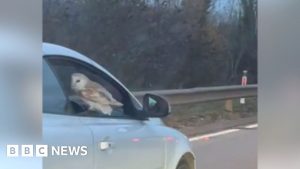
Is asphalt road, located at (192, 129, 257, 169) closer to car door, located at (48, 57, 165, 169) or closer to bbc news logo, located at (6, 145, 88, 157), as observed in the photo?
car door, located at (48, 57, 165, 169)

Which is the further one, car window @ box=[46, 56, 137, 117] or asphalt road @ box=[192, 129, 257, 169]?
asphalt road @ box=[192, 129, 257, 169]

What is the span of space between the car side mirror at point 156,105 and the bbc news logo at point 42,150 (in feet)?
1.62

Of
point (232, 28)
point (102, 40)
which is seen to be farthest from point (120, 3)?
point (232, 28)

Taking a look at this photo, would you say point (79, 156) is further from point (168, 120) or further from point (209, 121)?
point (209, 121)

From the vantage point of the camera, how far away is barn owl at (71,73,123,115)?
371cm

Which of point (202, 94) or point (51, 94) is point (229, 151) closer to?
point (202, 94)

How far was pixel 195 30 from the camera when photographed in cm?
371

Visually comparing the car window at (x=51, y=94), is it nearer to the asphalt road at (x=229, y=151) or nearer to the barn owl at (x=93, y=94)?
the barn owl at (x=93, y=94)

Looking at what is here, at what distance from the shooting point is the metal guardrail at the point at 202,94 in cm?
371

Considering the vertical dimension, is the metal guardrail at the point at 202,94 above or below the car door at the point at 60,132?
above

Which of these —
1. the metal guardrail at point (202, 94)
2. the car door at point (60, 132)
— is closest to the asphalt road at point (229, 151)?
the metal guardrail at point (202, 94)

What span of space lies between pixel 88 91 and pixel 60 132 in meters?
0.33

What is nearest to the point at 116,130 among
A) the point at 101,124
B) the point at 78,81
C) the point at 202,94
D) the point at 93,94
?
the point at 101,124

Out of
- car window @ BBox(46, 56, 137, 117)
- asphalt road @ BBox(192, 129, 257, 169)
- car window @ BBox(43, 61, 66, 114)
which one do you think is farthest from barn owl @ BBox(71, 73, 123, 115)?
asphalt road @ BBox(192, 129, 257, 169)
